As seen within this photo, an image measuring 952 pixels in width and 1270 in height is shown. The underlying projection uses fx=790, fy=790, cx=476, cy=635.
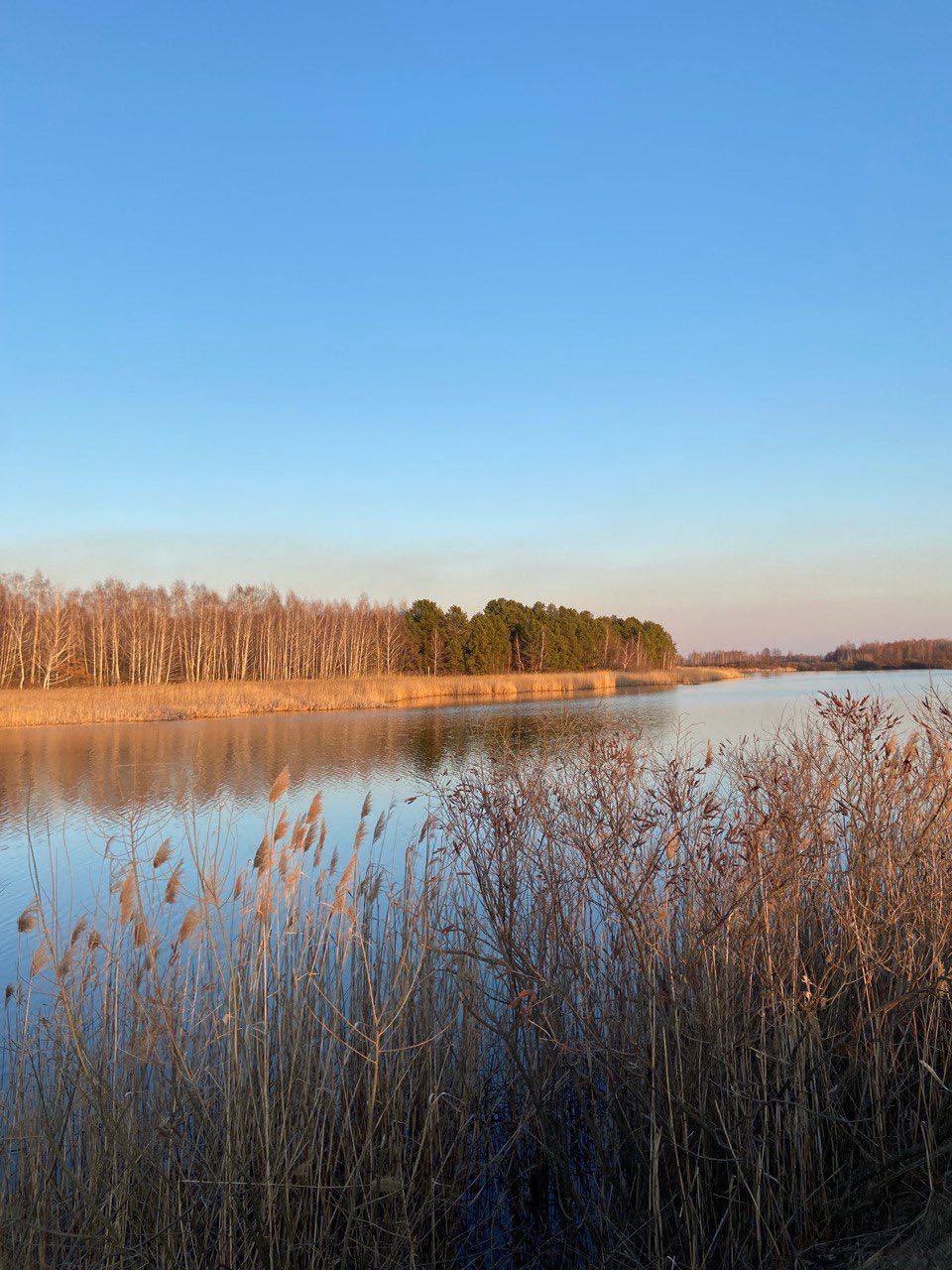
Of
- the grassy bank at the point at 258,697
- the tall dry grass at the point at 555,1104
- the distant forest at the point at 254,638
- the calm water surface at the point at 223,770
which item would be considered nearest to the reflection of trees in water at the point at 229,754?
the calm water surface at the point at 223,770

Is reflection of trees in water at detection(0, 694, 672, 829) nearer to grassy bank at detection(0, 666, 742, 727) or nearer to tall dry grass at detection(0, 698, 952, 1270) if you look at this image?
grassy bank at detection(0, 666, 742, 727)

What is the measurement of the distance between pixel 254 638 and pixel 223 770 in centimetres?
4278

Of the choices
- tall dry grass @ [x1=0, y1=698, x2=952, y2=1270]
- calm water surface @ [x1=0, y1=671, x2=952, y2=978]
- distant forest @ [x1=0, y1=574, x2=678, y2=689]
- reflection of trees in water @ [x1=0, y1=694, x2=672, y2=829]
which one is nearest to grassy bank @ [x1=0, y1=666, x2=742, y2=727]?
reflection of trees in water @ [x1=0, y1=694, x2=672, y2=829]

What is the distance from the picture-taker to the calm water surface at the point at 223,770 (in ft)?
25.4

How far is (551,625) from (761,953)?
56.7 metres

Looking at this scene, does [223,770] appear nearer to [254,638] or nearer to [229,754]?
[229,754]

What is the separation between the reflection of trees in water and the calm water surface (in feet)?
0.14

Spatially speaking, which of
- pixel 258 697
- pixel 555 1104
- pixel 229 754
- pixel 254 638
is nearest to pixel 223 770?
pixel 229 754

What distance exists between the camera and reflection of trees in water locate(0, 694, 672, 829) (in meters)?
11.7

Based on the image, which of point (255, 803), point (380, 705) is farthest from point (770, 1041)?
point (380, 705)

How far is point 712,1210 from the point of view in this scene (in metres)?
2.69

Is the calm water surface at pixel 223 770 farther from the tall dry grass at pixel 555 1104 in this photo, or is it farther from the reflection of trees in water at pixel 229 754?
the tall dry grass at pixel 555 1104

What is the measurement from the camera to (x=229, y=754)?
17.0 metres

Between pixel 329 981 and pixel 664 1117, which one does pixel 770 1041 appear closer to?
pixel 664 1117
